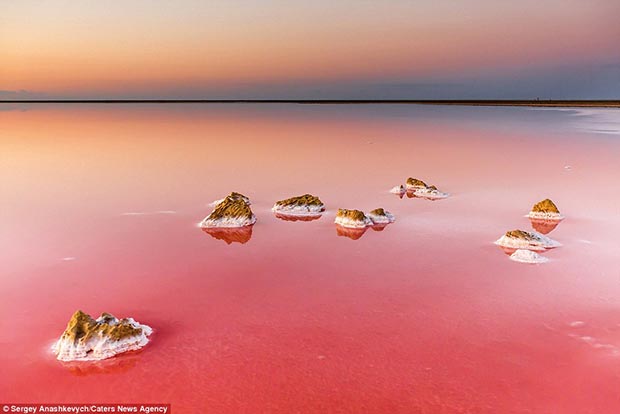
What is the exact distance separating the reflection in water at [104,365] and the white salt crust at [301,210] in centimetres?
739

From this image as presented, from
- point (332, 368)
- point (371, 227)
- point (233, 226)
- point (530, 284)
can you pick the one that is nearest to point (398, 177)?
point (371, 227)

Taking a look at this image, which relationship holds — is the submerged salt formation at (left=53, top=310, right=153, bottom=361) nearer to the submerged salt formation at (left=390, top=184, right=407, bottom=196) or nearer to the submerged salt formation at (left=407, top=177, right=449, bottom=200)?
the submerged salt formation at (left=407, top=177, right=449, bottom=200)

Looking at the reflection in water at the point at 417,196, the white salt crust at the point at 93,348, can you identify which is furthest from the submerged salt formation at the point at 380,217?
the white salt crust at the point at 93,348

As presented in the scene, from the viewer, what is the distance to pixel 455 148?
29234 mm

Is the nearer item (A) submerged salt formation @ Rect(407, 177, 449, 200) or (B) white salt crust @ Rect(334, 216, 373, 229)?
(B) white salt crust @ Rect(334, 216, 373, 229)

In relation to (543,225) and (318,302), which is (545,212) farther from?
(318,302)

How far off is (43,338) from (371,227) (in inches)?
282

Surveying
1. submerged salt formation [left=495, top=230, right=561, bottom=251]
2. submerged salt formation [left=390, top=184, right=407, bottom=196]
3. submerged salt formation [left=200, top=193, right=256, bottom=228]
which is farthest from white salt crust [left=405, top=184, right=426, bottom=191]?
submerged salt formation [left=200, top=193, right=256, bottom=228]

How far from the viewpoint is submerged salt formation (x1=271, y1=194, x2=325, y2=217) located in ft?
42.0

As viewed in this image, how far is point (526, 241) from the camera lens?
9781 millimetres

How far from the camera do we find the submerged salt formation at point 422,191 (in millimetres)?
15008

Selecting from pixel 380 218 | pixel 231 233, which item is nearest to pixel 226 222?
A: pixel 231 233

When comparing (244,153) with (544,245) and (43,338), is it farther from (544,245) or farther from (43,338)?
(43,338)

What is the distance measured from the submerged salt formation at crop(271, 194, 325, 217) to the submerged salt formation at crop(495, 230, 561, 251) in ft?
15.3
